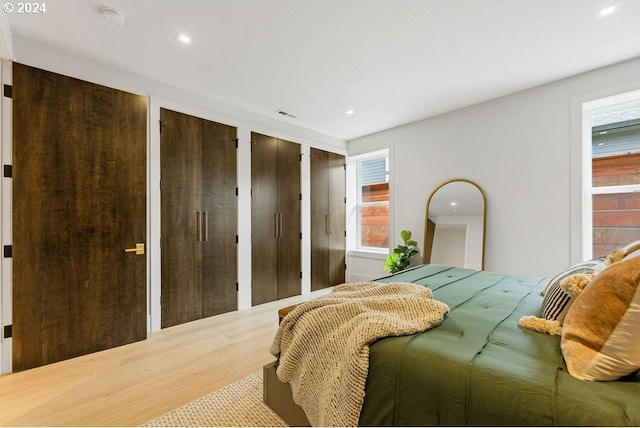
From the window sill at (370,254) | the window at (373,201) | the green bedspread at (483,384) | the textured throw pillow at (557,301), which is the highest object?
the window at (373,201)

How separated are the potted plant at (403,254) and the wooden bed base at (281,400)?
2698 mm

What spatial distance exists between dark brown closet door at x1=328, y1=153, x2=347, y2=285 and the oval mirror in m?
1.54

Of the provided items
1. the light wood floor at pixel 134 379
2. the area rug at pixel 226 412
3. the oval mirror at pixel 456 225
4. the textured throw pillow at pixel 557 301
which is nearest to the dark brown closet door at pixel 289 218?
the light wood floor at pixel 134 379

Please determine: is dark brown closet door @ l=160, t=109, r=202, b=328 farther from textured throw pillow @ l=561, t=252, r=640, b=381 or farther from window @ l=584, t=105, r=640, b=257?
window @ l=584, t=105, r=640, b=257

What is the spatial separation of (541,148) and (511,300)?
2.19m

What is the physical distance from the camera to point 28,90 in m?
2.16

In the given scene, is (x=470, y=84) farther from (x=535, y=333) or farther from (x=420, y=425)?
(x=420, y=425)

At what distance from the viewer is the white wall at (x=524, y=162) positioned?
9.16 ft

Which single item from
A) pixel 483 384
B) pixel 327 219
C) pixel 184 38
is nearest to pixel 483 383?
pixel 483 384

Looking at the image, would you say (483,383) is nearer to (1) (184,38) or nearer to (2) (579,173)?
(1) (184,38)

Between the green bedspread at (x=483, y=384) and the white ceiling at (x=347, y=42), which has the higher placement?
the white ceiling at (x=347, y=42)

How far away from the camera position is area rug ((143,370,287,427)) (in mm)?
1554

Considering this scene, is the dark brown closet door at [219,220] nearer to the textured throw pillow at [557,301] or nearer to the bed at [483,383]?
the bed at [483,383]

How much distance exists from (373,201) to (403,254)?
127 cm
